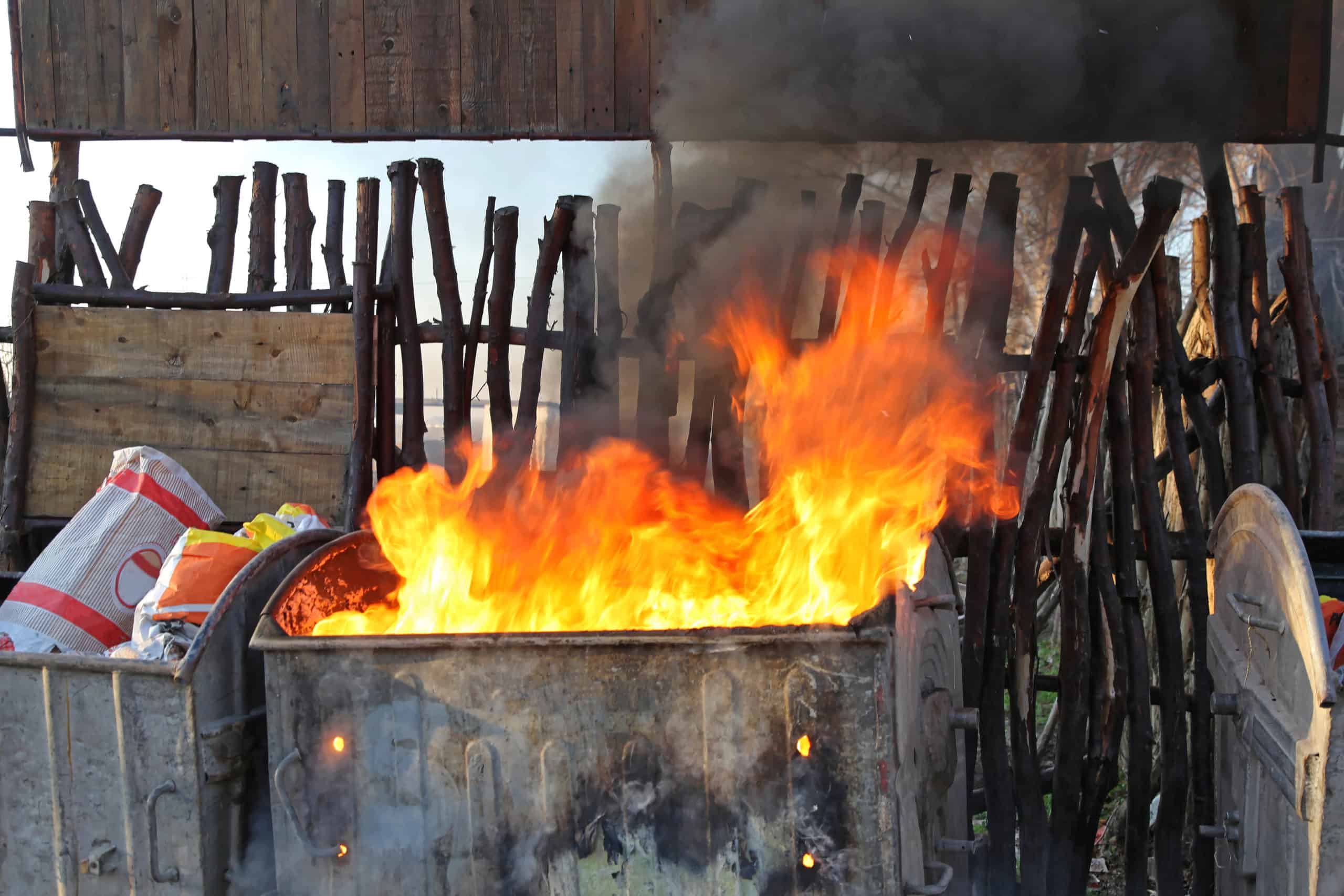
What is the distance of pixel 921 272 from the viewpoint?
4438 mm

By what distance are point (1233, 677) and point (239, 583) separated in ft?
10.2

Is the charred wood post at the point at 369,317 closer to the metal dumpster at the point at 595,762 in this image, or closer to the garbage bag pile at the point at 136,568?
the garbage bag pile at the point at 136,568

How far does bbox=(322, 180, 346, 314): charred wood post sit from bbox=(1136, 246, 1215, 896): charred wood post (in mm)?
3433

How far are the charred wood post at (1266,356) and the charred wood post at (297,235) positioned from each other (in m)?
4.11

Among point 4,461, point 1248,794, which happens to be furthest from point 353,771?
point 4,461

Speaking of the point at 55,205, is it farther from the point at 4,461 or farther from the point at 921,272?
the point at 921,272

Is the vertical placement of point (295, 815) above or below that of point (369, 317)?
below

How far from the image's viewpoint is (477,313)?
4496 millimetres

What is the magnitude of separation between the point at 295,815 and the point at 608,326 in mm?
2331

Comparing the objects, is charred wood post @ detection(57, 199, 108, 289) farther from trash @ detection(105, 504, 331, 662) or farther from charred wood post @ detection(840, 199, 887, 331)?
charred wood post @ detection(840, 199, 887, 331)

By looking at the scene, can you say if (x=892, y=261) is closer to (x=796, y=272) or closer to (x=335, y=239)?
(x=796, y=272)

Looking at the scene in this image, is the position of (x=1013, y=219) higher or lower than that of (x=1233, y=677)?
higher

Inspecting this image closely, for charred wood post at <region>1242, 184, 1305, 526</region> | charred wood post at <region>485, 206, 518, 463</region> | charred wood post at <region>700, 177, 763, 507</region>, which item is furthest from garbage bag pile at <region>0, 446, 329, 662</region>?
charred wood post at <region>1242, 184, 1305, 526</region>

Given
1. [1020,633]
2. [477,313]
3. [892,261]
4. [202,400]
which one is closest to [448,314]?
[477,313]
